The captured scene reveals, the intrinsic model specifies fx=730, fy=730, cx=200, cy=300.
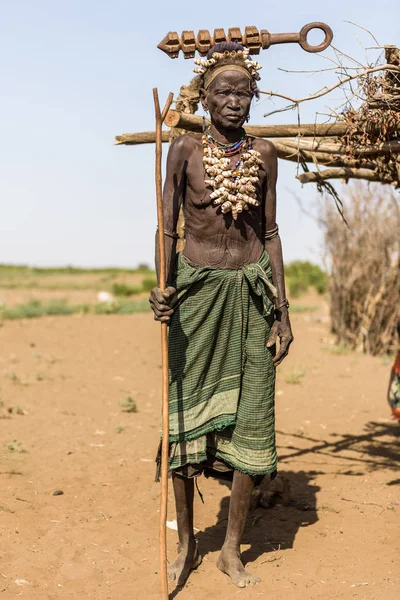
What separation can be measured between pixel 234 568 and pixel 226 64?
258 cm

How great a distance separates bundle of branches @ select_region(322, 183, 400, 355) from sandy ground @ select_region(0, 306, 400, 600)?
175cm

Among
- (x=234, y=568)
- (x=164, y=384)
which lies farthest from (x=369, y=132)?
(x=234, y=568)

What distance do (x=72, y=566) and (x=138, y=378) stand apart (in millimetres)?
5738

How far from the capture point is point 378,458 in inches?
239

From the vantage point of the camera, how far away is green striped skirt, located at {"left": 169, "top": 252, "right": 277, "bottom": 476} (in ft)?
12.4

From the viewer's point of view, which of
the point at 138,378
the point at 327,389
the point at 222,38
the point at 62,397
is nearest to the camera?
the point at 222,38

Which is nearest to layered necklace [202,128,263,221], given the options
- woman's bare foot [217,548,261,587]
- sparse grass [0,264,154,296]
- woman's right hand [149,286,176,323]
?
woman's right hand [149,286,176,323]

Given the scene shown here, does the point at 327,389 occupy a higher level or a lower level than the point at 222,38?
lower

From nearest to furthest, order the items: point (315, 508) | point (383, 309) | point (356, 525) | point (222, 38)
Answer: point (222, 38)
point (356, 525)
point (315, 508)
point (383, 309)

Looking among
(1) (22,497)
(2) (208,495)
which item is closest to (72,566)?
(1) (22,497)

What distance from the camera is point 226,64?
12.1ft

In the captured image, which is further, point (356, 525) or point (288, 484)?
point (288, 484)

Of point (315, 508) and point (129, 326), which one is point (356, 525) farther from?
point (129, 326)

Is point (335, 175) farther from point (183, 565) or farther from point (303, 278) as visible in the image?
→ point (303, 278)
